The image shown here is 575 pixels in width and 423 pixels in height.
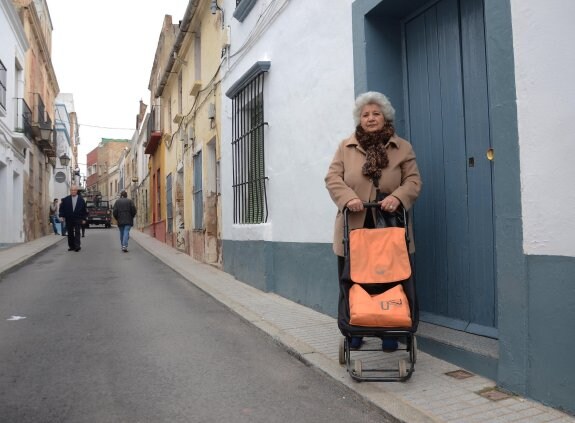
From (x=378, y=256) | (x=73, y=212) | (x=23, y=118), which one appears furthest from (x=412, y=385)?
(x=23, y=118)

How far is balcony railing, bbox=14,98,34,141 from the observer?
639 inches

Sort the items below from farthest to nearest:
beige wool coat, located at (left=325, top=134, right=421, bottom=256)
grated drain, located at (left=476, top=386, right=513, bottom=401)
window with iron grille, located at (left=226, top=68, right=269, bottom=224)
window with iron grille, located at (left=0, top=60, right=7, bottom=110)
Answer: window with iron grille, located at (left=0, top=60, right=7, bottom=110)
window with iron grille, located at (left=226, top=68, right=269, bottom=224)
beige wool coat, located at (left=325, top=134, right=421, bottom=256)
grated drain, located at (left=476, top=386, right=513, bottom=401)

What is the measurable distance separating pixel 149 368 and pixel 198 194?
857cm

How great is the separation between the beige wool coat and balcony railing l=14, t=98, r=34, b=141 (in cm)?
1536

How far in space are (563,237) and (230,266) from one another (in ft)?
21.9

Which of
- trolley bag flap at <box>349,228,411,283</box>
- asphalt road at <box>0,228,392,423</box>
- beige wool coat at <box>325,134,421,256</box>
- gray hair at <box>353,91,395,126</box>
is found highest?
gray hair at <box>353,91,395,126</box>

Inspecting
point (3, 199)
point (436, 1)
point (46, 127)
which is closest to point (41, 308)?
point (436, 1)

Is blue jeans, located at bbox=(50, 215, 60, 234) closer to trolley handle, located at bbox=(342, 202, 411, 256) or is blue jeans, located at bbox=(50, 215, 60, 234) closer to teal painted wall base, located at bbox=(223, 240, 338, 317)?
teal painted wall base, located at bbox=(223, 240, 338, 317)

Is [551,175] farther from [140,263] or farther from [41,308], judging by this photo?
[140,263]

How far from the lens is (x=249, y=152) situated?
25.7 ft

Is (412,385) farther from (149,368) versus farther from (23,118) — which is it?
(23,118)

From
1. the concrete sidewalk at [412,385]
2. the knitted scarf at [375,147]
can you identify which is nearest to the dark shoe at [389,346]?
the concrete sidewalk at [412,385]

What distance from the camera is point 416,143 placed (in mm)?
4320

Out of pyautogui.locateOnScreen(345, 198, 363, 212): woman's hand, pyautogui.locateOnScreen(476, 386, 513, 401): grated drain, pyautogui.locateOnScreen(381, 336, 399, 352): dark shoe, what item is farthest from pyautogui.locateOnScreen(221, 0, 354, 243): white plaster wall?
pyautogui.locateOnScreen(476, 386, 513, 401): grated drain
